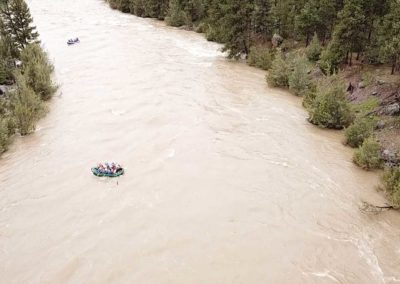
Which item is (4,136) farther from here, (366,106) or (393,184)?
(366,106)

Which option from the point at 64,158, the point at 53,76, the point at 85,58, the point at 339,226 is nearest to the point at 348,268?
the point at 339,226

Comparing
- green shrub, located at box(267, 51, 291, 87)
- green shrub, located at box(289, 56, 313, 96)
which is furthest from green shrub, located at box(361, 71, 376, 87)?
green shrub, located at box(267, 51, 291, 87)

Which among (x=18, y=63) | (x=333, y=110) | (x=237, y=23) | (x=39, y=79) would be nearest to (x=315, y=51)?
(x=237, y=23)

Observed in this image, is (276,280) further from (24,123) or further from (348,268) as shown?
(24,123)

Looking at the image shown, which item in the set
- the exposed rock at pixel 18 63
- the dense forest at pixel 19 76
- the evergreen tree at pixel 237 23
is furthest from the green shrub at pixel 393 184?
the exposed rock at pixel 18 63

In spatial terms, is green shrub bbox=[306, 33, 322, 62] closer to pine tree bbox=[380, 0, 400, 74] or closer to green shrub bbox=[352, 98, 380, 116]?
pine tree bbox=[380, 0, 400, 74]

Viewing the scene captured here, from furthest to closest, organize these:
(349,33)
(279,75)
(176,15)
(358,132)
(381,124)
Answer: (176,15) → (279,75) → (349,33) → (381,124) → (358,132)

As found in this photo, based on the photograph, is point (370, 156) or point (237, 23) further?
point (237, 23)

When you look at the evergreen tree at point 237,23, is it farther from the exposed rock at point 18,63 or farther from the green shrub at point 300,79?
the exposed rock at point 18,63
